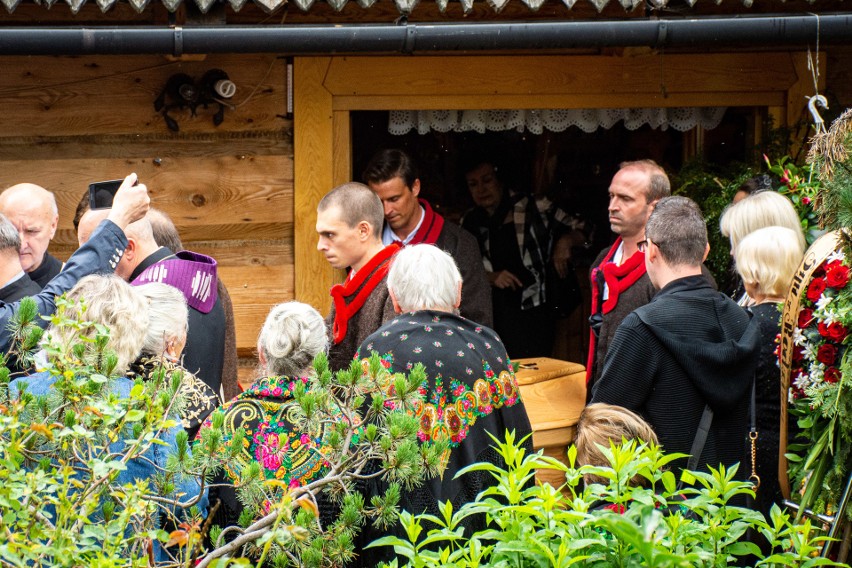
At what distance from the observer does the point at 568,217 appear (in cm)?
822

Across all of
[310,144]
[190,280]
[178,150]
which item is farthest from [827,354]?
[178,150]

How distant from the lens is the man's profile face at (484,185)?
7.71m

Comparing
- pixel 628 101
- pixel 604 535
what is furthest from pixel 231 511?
pixel 628 101

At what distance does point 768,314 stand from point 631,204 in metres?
1.12

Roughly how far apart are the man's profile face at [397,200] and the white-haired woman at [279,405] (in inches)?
92.6

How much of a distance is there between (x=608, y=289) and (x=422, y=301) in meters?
1.58

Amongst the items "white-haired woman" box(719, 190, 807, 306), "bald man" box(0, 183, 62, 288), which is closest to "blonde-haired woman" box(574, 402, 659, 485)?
"white-haired woman" box(719, 190, 807, 306)

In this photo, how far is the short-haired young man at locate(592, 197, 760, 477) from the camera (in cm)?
388

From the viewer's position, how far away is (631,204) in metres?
5.21

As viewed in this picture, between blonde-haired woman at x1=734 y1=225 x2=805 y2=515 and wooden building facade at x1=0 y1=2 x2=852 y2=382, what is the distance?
6.81ft

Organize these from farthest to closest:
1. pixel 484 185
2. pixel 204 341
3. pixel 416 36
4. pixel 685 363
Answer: pixel 484 185
pixel 416 36
pixel 204 341
pixel 685 363

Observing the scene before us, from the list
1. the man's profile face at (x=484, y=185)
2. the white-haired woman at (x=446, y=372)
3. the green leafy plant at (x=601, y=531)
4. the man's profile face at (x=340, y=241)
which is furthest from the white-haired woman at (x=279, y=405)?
the man's profile face at (x=484, y=185)

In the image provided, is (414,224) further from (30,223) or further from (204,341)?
(30,223)

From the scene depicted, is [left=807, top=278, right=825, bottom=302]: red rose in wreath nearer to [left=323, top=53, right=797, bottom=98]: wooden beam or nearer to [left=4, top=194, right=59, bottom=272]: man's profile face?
[left=323, top=53, right=797, bottom=98]: wooden beam
